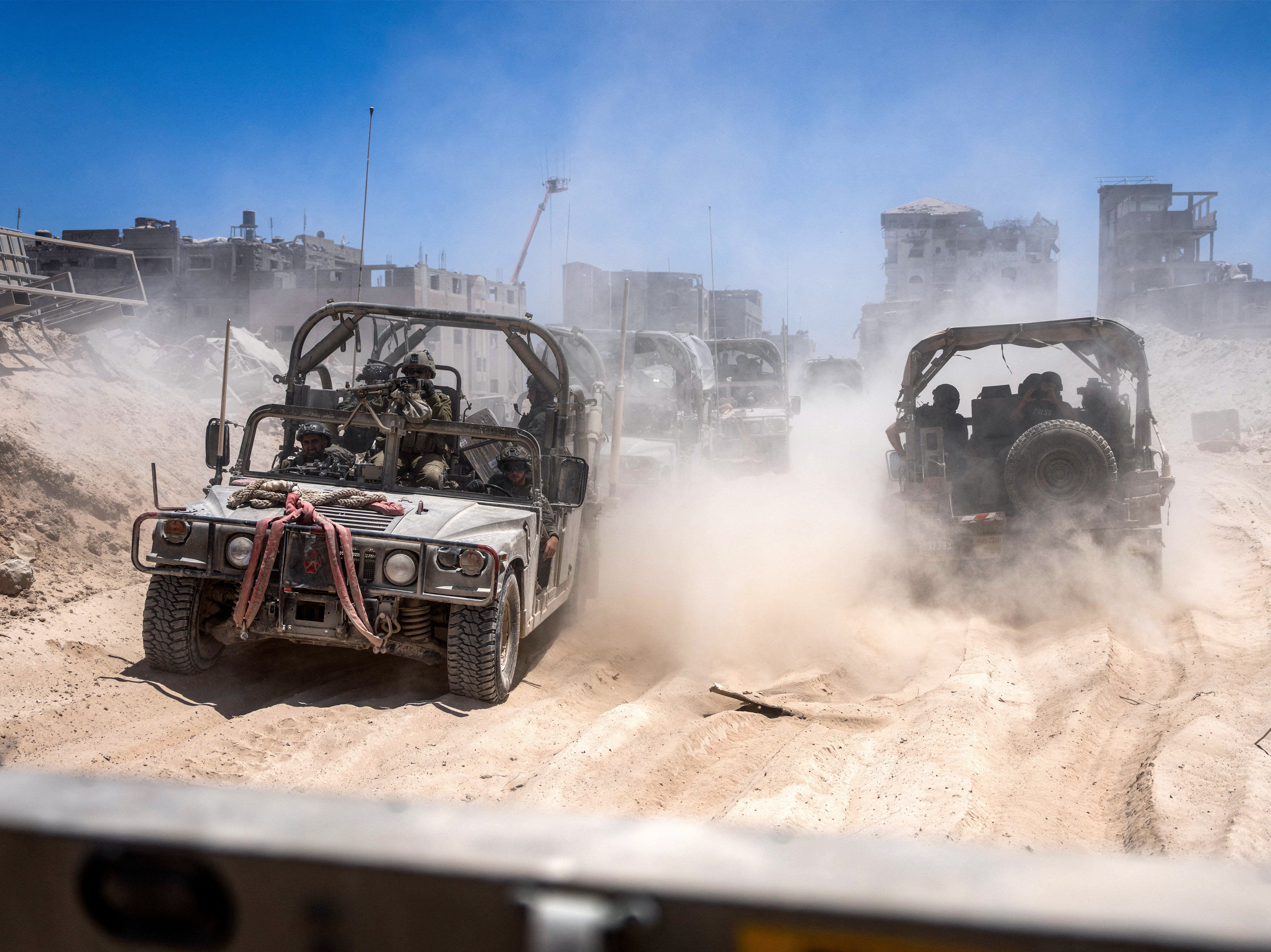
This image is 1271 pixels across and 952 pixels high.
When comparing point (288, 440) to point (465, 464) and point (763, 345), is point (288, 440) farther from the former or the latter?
point (763, 345)

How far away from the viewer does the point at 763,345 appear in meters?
22.5

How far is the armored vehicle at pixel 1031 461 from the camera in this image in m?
8.73

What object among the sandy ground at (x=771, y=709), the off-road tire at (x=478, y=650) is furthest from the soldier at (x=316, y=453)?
the off-road tire at (x=478, y=650)

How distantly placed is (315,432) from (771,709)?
12.7 feet

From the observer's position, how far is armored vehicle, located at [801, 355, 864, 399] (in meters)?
33.2

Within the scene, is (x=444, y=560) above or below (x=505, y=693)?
above

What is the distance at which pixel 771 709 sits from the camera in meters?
5.89

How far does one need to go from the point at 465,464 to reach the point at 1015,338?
240 inches

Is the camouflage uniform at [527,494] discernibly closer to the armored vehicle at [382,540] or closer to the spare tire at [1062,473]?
the armored vehicle at [382,540]

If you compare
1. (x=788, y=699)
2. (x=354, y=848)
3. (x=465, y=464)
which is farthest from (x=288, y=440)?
(x=354, y=848)

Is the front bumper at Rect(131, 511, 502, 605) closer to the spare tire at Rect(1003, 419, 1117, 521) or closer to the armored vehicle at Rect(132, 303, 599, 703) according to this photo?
the armored vehicle at Rect(132, 303, 599, 703)

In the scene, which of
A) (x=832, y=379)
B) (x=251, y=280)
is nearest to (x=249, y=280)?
(x=251, y=280)

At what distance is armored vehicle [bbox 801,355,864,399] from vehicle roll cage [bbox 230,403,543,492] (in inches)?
1081

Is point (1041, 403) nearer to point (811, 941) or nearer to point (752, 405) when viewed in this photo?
point (811, 941)
